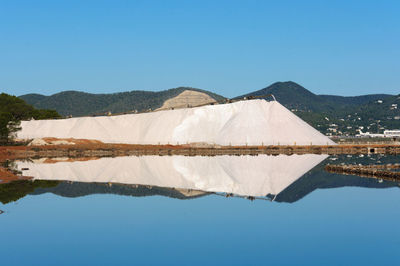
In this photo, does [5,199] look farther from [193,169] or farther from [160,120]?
[160,120]

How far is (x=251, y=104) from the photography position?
79.1 m

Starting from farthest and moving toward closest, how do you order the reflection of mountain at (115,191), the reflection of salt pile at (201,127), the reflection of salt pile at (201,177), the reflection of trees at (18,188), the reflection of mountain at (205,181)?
the reflection of salt pile at (201,127), the reflection of salt pile at (201,177), the reflection of mountain at (205,181), the reflection of mountain at (115,191), the reflection of trees at (18,188)

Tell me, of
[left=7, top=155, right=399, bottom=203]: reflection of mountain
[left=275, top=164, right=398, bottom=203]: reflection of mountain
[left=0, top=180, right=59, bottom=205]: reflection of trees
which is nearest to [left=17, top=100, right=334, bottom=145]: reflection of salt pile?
[left=7, top=155, right=399, bottom=203]: reflection of mountain

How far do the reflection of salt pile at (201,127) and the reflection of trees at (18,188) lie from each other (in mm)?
42157

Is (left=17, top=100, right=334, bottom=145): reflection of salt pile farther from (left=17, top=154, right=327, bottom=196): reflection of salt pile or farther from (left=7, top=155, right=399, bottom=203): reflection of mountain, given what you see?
(left=7, top=155, right=399, bottom=203): reflection of mountain

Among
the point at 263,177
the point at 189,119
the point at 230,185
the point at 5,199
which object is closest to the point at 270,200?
the point at 230,185

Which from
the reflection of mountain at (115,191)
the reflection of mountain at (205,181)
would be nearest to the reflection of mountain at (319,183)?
the reflection of mountain at (205,181)

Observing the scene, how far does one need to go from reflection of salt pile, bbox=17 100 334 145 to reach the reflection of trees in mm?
42157

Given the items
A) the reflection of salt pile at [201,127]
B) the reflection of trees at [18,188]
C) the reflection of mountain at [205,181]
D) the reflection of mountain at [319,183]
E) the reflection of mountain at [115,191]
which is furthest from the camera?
the reflection of salt pile at [201,127]

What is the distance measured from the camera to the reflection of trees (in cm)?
2627

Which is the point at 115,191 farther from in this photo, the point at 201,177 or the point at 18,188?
the point at 201,177

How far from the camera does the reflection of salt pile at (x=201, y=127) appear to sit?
72.8m

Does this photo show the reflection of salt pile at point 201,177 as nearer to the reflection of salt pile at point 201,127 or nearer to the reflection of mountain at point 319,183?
the reflection of mountain at point 319,183

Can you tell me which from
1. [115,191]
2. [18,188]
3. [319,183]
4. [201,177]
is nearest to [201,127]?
[201,177]
